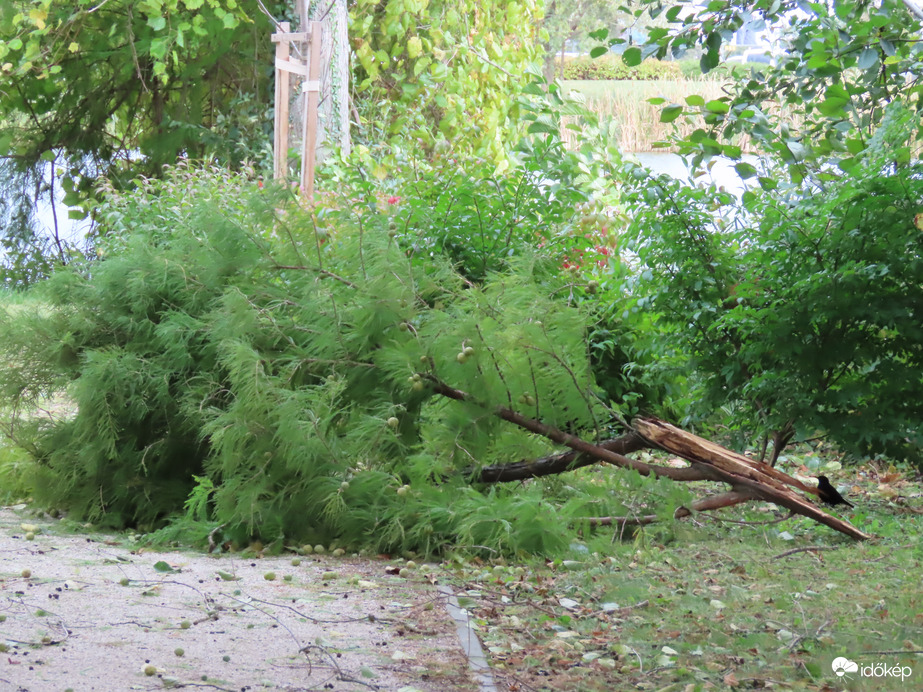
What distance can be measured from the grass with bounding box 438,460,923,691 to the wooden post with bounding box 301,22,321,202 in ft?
14.4

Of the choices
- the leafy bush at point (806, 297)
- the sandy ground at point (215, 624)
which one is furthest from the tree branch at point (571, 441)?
the sandy ground at point (215, 624)

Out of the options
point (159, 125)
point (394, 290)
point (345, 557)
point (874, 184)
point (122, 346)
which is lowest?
point (345, 557)

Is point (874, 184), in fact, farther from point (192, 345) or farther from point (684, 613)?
point (192, 345)

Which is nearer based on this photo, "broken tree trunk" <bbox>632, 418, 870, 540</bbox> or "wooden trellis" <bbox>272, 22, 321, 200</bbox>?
"broken tree trunk" <bbox>632, 418, 870, 540</bbox>

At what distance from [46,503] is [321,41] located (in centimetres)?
486

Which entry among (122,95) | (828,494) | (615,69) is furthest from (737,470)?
(615,69)

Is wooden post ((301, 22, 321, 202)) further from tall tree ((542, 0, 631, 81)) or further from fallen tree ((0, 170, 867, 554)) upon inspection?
tall tree ((542, 0, 631, 81))

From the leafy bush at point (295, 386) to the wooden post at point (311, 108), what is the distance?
2.75 metres

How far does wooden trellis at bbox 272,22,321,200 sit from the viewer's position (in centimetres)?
761

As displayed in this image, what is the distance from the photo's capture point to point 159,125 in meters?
10.7

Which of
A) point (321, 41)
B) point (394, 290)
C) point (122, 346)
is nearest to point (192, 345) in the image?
point (122, 346)

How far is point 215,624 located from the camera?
3061 millimetres
